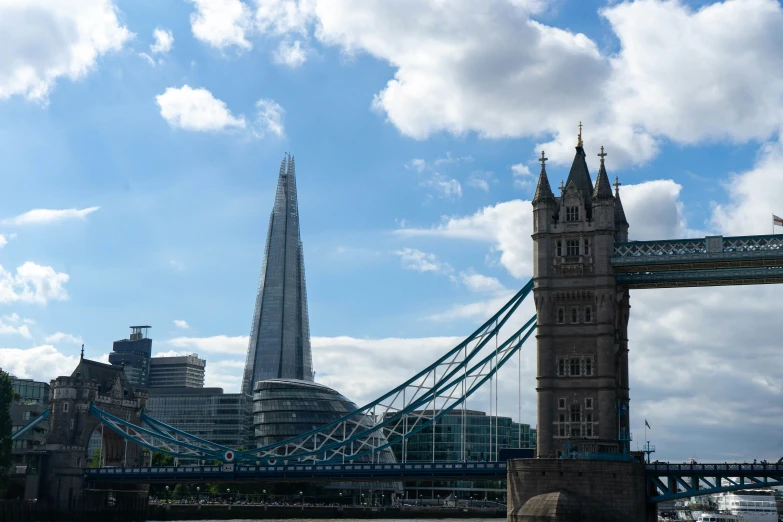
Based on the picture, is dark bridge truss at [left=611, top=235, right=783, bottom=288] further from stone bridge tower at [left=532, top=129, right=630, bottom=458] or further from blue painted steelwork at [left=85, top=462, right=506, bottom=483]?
blue painted steelwork at [left=85, top=462, right=506, bottom=483]

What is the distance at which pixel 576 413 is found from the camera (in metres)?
90.2

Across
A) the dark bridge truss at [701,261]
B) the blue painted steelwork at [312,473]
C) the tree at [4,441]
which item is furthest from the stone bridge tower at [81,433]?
the dark bridge truss at [701,261]

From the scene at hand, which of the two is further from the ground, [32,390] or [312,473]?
[32,390]

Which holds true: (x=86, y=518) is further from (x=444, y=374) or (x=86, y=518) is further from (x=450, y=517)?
(x=450, y=517)

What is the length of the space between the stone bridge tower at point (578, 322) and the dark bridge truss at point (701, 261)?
→ 6.22 ft

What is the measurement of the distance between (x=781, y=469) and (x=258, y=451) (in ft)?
184

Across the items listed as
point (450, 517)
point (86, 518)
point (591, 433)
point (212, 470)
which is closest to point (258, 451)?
point (212, 470)

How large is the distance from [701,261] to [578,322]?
473 inches

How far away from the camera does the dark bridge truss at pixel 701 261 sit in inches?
3524

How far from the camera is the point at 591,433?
89375 mm

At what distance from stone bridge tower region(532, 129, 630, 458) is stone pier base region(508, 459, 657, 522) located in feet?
9.09

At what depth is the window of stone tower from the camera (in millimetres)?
90062

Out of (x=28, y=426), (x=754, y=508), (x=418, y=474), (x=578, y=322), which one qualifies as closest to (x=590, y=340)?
(x=578, y=322)

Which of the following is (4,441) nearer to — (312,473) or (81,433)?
(81,433)
